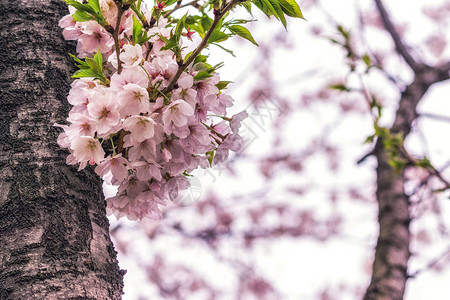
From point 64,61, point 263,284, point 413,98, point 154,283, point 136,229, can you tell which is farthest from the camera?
point 263,284

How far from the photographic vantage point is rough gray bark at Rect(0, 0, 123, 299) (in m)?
0.75

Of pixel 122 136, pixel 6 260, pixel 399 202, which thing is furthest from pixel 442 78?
pixel 6 260

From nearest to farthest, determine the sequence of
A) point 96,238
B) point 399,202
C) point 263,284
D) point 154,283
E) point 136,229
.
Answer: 1. point 96,238
2. point 399,202
3. point 136,229
4. point 154,283
5. point 263,284

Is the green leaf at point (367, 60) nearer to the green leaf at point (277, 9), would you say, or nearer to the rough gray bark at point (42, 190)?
the green leaf at point (277, 9)

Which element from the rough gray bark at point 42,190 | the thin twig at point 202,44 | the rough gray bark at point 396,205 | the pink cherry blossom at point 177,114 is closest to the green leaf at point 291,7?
the thin twig at point 202,44

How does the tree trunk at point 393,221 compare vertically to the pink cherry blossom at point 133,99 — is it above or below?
above

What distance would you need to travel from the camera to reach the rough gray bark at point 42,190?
75 centimetres

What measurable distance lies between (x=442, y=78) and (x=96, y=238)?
3.10 metres

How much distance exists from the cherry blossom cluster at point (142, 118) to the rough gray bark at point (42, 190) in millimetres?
75

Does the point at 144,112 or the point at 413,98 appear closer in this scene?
the point at 144,112

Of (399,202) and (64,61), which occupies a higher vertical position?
(399,202)

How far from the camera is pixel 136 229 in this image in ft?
18.7

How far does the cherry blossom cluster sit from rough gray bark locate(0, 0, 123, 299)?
0.25ft

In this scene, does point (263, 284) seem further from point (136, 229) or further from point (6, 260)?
point (6, 260)
